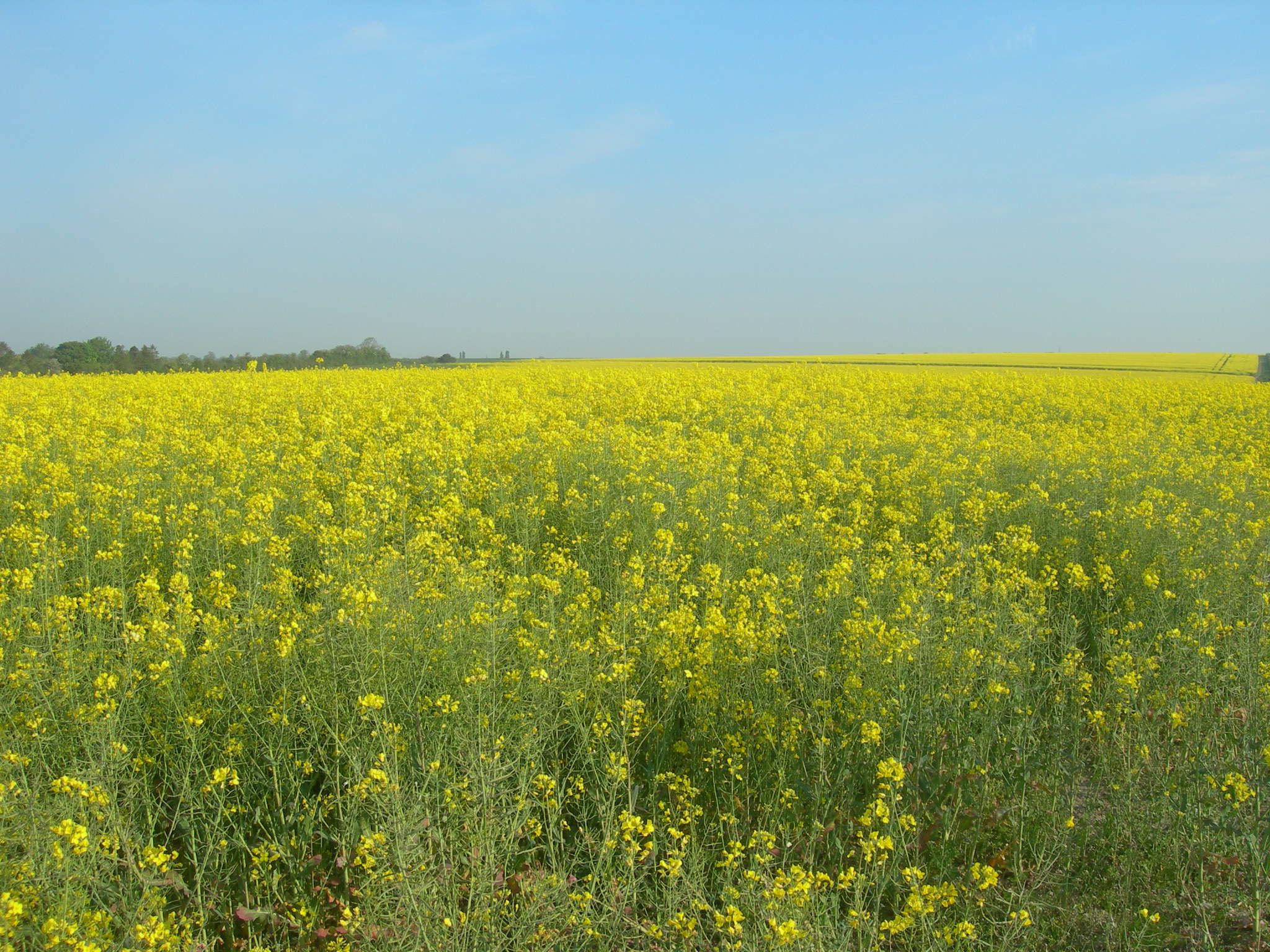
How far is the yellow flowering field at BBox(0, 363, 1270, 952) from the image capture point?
8.30 feet

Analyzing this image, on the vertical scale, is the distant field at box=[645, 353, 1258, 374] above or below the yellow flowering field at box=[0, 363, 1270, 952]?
above

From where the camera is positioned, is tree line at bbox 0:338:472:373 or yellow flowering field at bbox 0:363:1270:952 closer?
yellow flowering field at bbox 0:363:1270:952

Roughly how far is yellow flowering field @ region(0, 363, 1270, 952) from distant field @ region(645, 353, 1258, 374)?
103ft

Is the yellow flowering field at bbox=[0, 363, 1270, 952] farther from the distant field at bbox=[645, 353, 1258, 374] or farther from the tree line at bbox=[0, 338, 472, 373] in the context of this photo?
the distant field at bbox=[645, 353, 1258, 374]

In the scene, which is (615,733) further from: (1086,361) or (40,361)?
(1086,361)

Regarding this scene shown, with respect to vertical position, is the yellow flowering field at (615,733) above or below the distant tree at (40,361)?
below

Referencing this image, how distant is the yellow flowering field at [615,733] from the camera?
2.53 metres

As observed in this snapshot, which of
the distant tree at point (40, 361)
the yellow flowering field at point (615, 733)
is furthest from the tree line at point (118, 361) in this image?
the yellow flowering field at point (615, 733)

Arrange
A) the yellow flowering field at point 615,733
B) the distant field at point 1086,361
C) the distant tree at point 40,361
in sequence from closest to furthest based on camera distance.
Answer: the yellow flowering field at point 615,733 → the distant tree at point 40,361 → the distant field at point 1086,361

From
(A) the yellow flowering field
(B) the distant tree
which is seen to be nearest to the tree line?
(B) the distant tree

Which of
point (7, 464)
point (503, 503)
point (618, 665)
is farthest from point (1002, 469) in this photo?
point (7, 464)

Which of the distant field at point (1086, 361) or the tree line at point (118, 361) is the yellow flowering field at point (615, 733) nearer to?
the tree line at point (118, 361)

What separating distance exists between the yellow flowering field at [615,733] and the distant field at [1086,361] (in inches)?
1237

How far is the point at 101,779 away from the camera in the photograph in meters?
2.79
